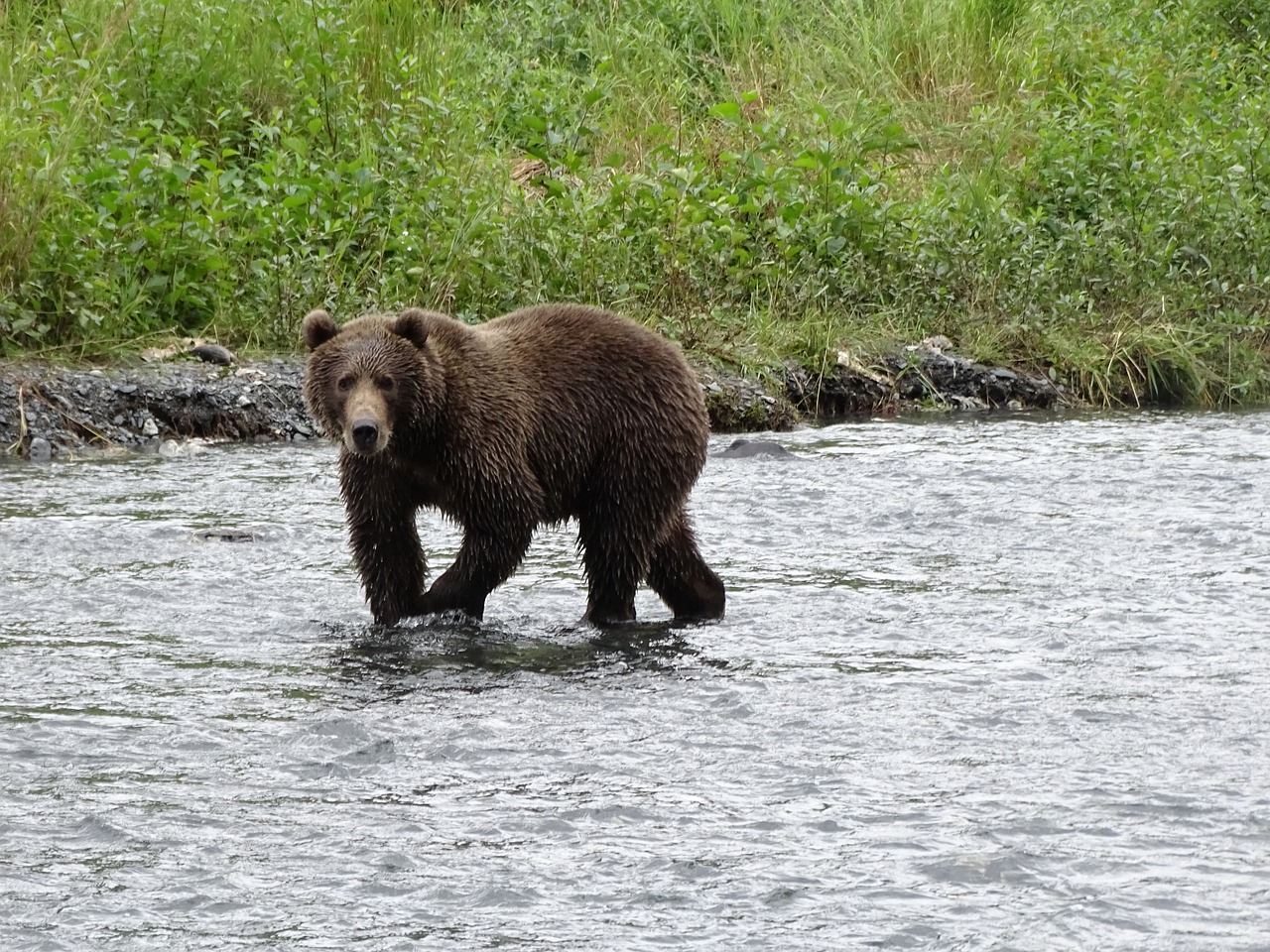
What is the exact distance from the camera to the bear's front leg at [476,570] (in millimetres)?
5922

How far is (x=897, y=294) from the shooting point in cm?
1195

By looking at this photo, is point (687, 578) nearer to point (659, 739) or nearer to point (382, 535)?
point (382, 535)

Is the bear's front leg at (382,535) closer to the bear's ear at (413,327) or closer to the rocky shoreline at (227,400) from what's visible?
the bear's ear at (413,327)

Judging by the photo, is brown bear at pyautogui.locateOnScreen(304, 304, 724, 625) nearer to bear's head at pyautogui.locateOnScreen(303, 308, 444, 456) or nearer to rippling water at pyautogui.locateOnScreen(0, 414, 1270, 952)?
bear's head at pyautogui.locateOnScreen(303, 308, 444, 456)

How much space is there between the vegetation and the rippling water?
8.19 ft

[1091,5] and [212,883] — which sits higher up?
[1091,5]

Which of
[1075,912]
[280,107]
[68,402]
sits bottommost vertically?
[1075,912]

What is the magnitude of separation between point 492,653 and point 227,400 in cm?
430

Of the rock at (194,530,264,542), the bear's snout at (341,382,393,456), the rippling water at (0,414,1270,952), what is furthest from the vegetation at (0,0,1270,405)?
the bear's snout at (341,382,393,456)

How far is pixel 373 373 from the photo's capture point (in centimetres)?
574

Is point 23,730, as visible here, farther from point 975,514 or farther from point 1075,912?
point 975,514

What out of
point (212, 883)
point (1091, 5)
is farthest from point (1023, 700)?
point (1091, 5)

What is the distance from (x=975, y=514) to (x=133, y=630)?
12.1 ft

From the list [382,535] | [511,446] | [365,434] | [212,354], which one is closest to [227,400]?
[212,354]
